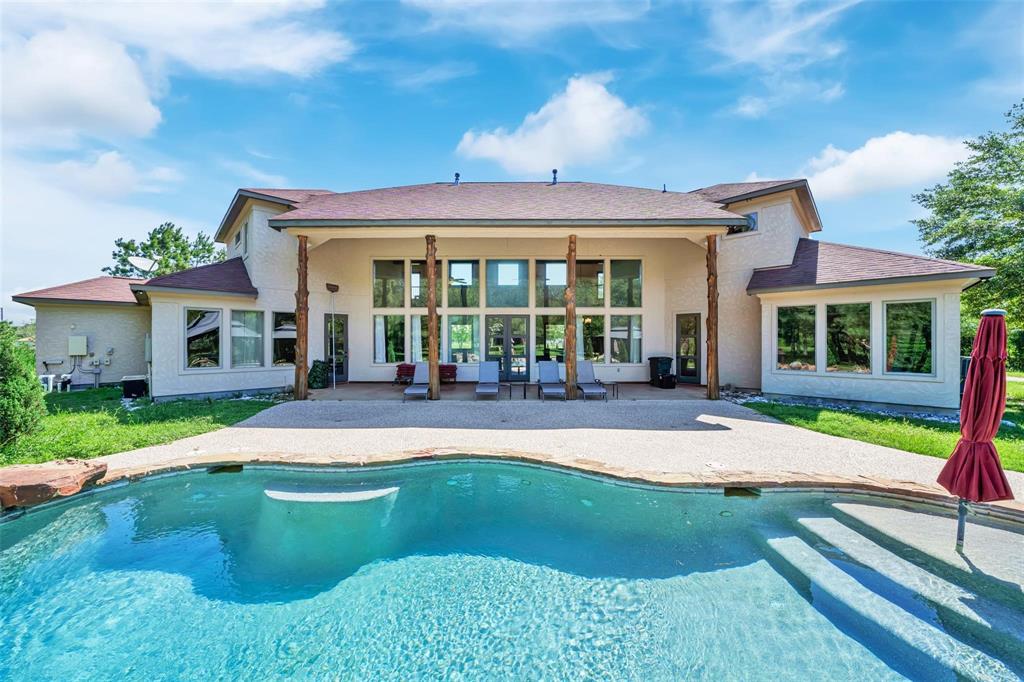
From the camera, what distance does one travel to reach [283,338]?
1301 centimetres

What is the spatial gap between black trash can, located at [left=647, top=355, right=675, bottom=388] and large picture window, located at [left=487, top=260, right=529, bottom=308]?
4965 mm

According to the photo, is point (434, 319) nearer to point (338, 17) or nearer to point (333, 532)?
point (333, 532)

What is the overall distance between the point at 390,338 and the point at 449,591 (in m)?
12.0

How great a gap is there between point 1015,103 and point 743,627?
68.3 feet

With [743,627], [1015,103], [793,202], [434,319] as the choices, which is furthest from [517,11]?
[1015,103]

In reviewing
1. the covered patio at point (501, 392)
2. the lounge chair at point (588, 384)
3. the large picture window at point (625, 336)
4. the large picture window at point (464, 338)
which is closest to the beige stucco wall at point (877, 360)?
the covered patio at point (501, 392)

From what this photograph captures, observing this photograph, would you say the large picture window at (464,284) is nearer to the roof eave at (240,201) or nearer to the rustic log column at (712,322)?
the roof eave at (240,201)

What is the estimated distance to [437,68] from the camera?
40.2 feet

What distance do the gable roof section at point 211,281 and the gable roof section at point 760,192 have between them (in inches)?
→ 594

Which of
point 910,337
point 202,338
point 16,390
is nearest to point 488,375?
point 202,338

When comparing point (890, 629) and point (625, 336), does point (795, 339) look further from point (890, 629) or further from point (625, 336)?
point (890, 629)

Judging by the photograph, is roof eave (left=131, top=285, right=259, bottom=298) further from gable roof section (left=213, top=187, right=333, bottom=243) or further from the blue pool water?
the blue pool water

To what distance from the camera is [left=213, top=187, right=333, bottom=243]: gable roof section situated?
12.4 meters

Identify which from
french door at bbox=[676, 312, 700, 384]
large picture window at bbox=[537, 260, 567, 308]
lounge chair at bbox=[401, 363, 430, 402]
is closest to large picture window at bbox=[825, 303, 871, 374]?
french door at bbox=[676, 312, 700, 384]
